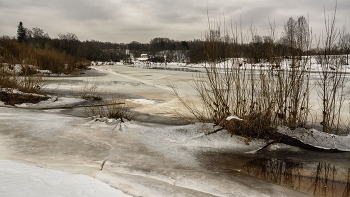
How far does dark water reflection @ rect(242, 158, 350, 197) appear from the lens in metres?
3.05

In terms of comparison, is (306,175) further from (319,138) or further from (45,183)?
(45,183)

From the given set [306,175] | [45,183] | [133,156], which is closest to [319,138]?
[306,175]

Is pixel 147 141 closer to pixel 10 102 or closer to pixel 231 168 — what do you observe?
pixel 231 168

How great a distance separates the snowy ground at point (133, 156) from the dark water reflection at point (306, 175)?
0.17 m

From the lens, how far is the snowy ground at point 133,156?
2.89 m

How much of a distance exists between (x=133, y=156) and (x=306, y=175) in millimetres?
2763

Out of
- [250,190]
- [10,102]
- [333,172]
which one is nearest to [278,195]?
[250,190]

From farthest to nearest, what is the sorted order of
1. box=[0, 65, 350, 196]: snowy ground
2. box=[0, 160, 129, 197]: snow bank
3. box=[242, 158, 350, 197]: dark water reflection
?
box=[242, 158, 350, 197]: dark water reflection, box=[0, 65, 350, 196]: snowy ground, box=[0, 160, 129, 197]: snow bank

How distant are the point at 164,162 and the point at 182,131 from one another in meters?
1.32

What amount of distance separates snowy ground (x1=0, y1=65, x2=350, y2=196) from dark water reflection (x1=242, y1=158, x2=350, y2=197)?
17 centimetres

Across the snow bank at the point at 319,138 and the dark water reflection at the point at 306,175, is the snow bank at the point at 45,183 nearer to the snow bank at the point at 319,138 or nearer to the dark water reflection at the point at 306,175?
the dark water reflection at the point at 306,175

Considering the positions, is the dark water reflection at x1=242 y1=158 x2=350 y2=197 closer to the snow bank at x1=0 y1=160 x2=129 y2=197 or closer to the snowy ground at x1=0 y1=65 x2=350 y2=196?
the snowy ground at x1=0 y1=65 x2=350 y2=196

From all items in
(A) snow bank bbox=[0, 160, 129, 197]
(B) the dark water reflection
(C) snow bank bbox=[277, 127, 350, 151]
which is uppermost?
(A) snow bank bbox=[0, 160, 129, 197]

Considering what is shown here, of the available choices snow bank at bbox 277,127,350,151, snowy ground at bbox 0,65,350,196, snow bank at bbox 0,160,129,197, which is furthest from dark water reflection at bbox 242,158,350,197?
snow bank at bbox 0,160,129,197
